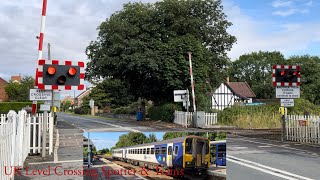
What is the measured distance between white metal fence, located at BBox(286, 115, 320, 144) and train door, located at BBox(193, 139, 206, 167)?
13150mm

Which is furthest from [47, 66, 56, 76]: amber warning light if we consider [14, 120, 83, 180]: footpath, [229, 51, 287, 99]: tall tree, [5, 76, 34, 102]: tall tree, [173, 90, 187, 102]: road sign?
[229, 51, 287, 99]: tall tree

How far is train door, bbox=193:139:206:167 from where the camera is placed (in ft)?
11.1

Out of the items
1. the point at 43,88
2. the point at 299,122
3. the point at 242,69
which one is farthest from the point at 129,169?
the point at 242,69

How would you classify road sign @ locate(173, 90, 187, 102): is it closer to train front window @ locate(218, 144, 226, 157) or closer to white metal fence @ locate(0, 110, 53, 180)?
white metal fence @ locate(0, 110, 53, 180)

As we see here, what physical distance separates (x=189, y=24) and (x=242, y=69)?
6208cm

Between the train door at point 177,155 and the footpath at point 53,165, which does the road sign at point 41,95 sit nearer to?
the footpath at point 53,165

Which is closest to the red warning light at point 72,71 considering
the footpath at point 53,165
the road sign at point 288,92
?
the footpath at point 53,165

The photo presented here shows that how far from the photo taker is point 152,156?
3.49 meters

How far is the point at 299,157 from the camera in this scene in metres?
11.4

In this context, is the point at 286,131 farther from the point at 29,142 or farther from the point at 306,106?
Answer: the point at 306,106

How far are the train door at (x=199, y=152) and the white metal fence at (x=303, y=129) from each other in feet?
43.1

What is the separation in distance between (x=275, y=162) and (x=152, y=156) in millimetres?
7666

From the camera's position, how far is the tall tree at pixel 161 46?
32250 mm

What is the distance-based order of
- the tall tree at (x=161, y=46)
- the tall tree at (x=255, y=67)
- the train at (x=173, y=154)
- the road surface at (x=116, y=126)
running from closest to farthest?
1. the train at (x=173, y=154)
2. the road surface at (x=116, y=126)
3. the tall tree at (x=161, y=46)
4. the tall tree at (x=255, y=67)
